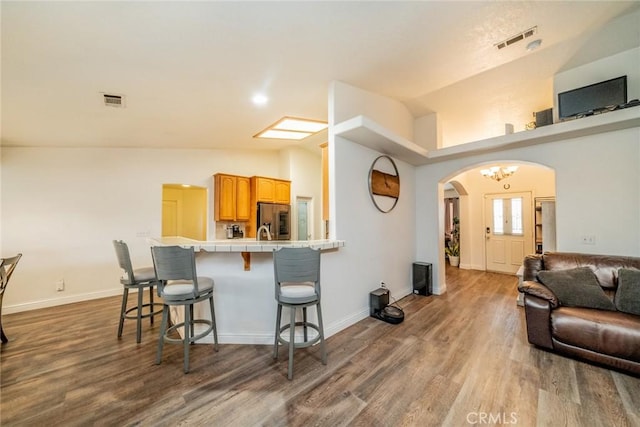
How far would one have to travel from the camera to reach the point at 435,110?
14.2ft

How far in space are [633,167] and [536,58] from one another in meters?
1.66

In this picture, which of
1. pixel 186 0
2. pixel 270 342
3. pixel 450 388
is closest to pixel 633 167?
pixel 450 388

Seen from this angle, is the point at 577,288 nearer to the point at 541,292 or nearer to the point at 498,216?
the point at 541,292

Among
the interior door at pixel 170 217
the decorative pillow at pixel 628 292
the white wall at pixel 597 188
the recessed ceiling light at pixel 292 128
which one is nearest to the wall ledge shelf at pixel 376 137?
the recessed ceiling light at pixel 292 128

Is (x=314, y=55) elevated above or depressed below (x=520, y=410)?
above

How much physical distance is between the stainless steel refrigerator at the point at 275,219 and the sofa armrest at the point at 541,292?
4.24 m

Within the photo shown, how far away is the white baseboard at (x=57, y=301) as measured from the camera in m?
3.52

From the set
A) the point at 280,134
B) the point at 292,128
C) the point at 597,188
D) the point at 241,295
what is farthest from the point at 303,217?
the point at 597,188

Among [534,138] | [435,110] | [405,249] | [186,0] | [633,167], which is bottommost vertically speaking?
[405,249]

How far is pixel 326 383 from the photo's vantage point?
75.7 inches

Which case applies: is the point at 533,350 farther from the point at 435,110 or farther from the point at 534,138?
the point at 435,110

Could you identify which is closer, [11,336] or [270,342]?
[270,342]

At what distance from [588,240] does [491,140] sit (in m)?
1.72

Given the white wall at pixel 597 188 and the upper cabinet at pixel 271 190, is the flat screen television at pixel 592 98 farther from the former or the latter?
the upper cabinet at pixel 271 190
